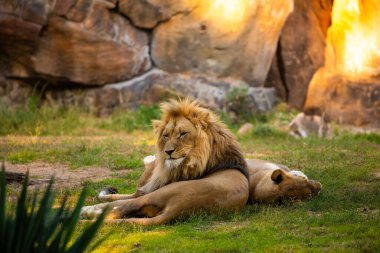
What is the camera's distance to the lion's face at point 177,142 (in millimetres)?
6613

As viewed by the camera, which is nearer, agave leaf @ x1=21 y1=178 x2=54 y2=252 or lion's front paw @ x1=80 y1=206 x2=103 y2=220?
agave leaf @ x1=21 y1=178 x2=54 y2=252

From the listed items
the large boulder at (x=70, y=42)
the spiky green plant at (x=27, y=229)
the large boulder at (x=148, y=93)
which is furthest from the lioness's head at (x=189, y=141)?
the large boulder at (x=148, y=93)

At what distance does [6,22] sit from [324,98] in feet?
19.4

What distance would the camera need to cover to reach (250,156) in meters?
10.3

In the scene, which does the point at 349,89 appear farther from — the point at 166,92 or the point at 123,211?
the point at 123,211

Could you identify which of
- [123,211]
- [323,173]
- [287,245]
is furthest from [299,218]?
[323,173]

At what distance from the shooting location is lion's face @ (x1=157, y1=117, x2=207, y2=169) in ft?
21.7

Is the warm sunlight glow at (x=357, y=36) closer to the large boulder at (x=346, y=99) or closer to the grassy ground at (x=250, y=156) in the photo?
the large boulder at (x=346, y=99)

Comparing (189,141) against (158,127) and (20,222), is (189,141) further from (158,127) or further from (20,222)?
(20,222)

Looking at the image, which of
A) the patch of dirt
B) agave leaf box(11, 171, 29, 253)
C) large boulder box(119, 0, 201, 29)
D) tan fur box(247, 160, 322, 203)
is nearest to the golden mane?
tan fur box(247, 160, 322, 203)

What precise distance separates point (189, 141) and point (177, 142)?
112mm

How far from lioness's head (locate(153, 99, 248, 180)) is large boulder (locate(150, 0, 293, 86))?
281 inches

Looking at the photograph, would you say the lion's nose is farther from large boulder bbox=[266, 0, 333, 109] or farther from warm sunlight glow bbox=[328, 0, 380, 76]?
large boulder bbox=[266, 0, 333, 109]

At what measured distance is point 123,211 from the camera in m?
6.38
